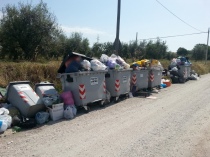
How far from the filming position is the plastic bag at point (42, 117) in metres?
6.41

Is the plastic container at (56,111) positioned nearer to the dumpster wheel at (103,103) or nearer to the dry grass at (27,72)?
the dumpster wheel at (103,103)

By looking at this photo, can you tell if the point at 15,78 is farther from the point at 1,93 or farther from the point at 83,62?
the point at 83,62

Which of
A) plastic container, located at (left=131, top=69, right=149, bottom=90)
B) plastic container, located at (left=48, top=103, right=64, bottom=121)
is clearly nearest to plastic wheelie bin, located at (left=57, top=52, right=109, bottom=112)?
plastic container, located at (left=48, top=103, right=64, bottom=121)

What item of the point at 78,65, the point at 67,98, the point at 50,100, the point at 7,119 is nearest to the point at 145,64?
the point at 78,65

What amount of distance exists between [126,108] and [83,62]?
216cm

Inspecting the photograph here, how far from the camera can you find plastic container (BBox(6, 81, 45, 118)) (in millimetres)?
6477

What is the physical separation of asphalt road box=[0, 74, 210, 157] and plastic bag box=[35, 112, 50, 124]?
30 cm

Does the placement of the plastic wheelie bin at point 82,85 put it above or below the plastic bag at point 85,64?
below

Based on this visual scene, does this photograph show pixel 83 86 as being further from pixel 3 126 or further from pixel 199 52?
pixel 199 52

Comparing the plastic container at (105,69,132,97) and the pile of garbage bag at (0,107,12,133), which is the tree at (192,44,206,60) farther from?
the pile of garbage bag at (0,107,12,133)

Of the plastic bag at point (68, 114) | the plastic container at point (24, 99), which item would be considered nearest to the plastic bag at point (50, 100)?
the plastic container at point (24, 99)

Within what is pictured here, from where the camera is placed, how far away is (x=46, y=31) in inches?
612

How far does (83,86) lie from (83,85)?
0.11 ft

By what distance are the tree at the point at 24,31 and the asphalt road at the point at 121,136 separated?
878 centimetres
